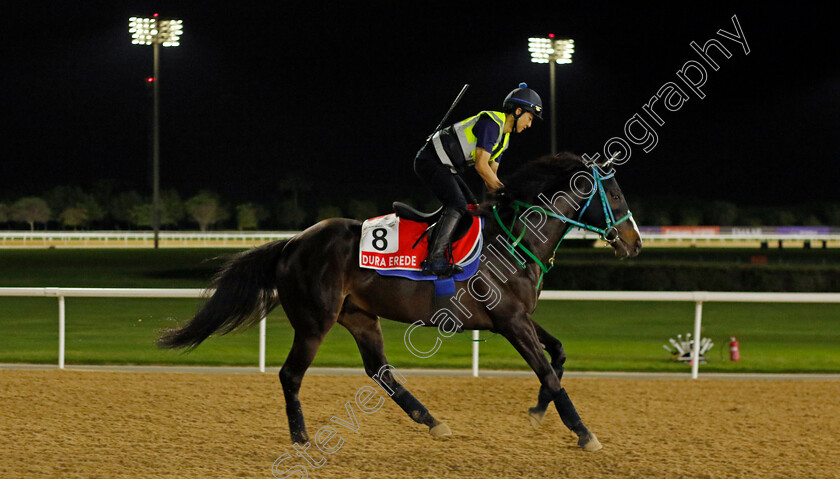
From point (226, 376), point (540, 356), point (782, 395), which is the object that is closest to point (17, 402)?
point (226, 376)

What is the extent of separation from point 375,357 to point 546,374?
1059mm

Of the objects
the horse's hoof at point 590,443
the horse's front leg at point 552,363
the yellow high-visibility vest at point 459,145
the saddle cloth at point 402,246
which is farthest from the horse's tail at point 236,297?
the horse's hoof at point 590,443

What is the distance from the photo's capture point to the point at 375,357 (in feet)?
16.6

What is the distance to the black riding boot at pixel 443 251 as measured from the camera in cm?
466

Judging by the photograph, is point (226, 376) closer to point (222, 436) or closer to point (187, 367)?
point (187, 367)

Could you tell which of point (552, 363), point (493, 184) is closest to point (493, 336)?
point (552, 363)

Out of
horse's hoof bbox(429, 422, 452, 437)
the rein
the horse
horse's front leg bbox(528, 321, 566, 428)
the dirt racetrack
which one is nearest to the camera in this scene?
the dirt racetrack

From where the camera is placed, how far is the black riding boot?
4656mm

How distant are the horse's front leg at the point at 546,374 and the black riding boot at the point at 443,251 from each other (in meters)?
0.43

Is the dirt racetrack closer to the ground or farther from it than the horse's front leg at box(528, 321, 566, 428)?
closer to the ground

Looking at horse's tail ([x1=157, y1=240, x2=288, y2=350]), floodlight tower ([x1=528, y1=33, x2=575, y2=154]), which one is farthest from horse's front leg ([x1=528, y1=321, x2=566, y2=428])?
floodlight tower ([x1=528, y1=33, x2=575, y2=154])

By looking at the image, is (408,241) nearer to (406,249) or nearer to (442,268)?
(406,249)

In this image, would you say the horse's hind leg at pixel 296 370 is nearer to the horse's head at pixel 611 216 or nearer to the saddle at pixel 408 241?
the saddle at pixel 408 241

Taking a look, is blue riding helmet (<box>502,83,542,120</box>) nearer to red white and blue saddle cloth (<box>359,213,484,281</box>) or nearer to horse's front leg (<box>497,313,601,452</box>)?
red white and blue saddle cloth (<box>359,213,484,281</box>)
